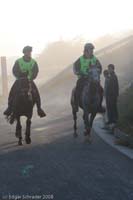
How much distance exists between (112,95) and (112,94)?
0.03 metres

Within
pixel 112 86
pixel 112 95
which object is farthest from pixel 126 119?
pixel 112 86

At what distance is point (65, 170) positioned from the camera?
34.4 ft

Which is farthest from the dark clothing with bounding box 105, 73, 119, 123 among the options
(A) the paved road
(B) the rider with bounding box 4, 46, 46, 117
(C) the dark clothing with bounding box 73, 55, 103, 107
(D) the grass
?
(B) the rider with bounding box 4, 46, 46, 117

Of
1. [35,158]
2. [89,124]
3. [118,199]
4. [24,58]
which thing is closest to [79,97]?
[89,124]

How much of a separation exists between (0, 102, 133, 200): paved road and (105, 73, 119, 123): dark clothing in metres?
1.51

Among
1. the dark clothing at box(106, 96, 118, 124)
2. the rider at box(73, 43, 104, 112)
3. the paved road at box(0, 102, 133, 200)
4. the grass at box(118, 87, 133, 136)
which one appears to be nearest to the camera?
the paved road at box(0, 102, 133, 200)

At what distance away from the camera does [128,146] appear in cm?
1330

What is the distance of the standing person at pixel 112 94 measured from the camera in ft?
53.1

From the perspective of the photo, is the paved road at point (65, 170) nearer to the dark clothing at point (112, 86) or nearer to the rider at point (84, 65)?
the rider at point (84, 65)

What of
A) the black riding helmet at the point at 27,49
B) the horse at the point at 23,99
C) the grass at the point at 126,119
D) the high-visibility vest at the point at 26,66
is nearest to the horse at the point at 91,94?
the grass at the point at 126,119

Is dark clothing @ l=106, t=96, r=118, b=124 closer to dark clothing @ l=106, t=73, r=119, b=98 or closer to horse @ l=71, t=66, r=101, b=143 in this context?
dark clothing @ l=106, t=73, r=119, b=98

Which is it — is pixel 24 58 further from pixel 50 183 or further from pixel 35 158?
pixel 50 183

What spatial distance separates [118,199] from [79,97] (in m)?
6.29

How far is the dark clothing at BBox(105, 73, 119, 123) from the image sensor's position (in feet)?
53.3
